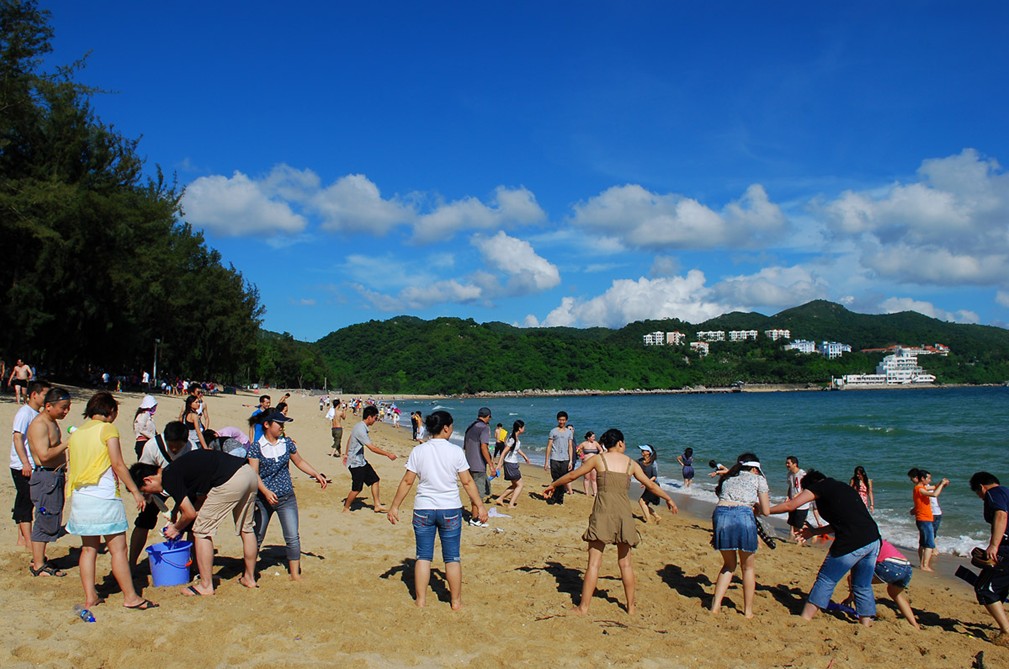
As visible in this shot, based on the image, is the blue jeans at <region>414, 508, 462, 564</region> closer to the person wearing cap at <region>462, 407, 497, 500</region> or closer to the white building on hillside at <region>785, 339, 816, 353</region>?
the person wearing cap at <region>462, 407, 497, 500</region>

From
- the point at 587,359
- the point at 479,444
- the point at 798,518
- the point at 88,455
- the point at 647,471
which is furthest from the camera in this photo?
the point at 587,359

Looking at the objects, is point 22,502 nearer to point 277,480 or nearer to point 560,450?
point 277,480

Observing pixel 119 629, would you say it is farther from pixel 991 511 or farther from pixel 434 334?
pixel 434 334

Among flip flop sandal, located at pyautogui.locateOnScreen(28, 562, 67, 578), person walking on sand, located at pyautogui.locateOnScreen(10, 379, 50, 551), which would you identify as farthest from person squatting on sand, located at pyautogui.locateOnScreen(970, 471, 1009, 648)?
person walking on sand, located at pyautogui.locateOnScreen(10, 379, 50, 551)

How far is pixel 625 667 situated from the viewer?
4.97m

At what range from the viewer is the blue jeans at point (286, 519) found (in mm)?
6430

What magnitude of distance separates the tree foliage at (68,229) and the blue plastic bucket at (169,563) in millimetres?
20602

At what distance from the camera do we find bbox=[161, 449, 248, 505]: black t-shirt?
549 cm

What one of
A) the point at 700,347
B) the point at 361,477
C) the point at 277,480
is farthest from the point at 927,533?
the point at 700,347

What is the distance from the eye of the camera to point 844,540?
6.05 meters

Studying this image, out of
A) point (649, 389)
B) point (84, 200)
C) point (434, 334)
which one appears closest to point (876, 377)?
point (649, 389)

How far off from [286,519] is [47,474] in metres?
2.09

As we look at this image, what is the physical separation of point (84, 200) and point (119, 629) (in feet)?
84.4

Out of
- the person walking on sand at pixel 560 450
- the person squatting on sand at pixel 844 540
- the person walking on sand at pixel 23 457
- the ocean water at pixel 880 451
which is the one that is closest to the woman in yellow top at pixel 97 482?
the person walking on sand at pixel 23 457
